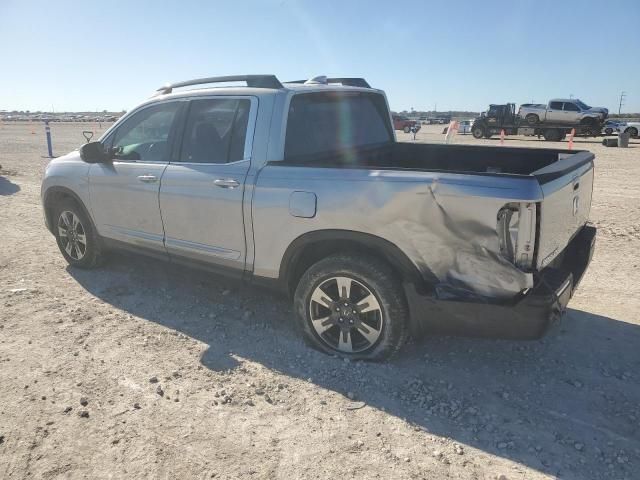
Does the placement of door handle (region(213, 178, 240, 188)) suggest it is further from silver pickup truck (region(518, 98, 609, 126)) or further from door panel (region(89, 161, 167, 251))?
silver pickup truck (region(518, 98, 609, 126))

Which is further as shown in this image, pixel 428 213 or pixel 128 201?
pixel 128 201

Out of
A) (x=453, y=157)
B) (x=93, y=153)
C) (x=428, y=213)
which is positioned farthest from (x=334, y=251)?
(x=93, y=153)

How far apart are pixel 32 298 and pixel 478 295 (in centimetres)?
405

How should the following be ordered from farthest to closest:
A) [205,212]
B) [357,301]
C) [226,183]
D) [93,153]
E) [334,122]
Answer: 1. [93,153]
2. [334,122]
3. [205,212]
4. [226,183]
5. [357,301]

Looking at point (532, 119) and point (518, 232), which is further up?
point (532, 119)

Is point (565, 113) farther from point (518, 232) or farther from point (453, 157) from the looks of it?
point (518, 232)

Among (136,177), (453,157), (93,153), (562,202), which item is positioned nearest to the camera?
(562,202)

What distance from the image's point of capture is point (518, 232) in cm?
270

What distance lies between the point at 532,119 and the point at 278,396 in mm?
31223

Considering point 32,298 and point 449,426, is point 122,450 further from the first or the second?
point 32,298

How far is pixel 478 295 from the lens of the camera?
2.91 m

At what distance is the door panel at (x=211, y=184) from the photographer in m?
3.76

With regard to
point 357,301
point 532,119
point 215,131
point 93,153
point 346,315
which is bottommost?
point 346,315

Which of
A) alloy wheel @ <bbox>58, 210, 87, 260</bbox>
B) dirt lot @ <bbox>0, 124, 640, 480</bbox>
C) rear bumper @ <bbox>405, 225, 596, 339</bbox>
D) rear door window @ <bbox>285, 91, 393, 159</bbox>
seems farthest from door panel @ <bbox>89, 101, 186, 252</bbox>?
rear bumper @ <bbox>405, 225, 596, 339</bbox>
